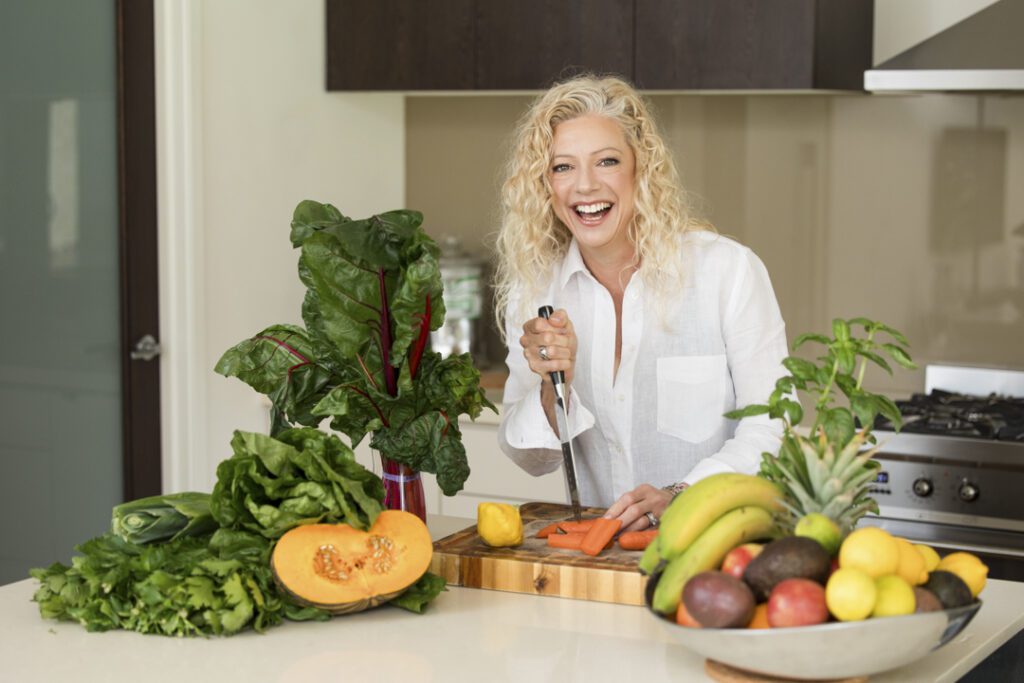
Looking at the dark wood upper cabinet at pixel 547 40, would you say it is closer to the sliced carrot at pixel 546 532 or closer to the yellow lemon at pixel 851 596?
the sliced carrot at pixel 546 532

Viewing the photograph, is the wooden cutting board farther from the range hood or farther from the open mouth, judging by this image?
the range hood

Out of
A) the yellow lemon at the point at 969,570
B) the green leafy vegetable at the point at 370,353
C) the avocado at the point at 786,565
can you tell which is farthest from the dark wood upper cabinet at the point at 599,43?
the avocado at the point at 786,565

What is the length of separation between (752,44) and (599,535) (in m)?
2.09

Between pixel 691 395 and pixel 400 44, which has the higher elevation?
pixel 400 44

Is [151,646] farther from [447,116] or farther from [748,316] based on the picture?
[447,116]

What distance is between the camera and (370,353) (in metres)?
1.80

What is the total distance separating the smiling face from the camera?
228 centimetres

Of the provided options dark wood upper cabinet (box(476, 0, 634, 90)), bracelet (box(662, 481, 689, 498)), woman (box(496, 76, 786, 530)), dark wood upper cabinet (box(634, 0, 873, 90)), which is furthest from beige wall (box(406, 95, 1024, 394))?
bracelet (box(662, 481, 689, 498))

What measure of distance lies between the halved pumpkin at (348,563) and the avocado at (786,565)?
0.44 m

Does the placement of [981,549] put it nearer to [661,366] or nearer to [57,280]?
[661,366]

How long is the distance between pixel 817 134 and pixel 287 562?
268 centimetres

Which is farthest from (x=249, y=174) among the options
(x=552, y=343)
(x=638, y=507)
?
(x=638, y=507)

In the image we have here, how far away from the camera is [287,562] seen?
1549 millimetres

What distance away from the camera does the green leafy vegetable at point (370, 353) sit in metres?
1.74
